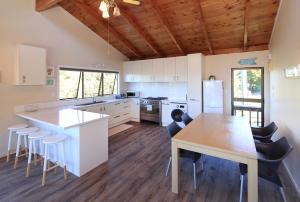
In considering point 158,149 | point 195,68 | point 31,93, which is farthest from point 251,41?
point 31,93

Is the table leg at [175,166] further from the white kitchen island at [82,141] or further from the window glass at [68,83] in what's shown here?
the window glass at [68,83]

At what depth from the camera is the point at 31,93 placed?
373cm

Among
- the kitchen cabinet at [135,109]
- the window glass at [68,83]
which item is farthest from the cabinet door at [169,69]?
the window glass at [68,83]

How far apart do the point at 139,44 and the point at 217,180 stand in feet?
15.5

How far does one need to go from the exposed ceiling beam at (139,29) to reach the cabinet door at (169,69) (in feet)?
→ 1.72

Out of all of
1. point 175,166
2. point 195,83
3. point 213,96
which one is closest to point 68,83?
point 195,83

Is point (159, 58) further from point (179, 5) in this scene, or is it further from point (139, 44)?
point (179, 5)

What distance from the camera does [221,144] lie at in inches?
75.7

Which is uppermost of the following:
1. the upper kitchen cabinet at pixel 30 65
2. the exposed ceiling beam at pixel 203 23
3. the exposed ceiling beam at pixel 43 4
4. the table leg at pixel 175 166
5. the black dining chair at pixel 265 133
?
the exposed ceiling beam at pixel 43 4

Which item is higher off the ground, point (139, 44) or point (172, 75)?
point (139, 44)

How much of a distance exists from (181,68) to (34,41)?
4.03 meters

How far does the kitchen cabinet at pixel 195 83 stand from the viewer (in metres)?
4.97

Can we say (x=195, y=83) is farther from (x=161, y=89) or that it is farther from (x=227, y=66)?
(x=161, y=89)

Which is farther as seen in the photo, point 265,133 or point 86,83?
point 86,83
